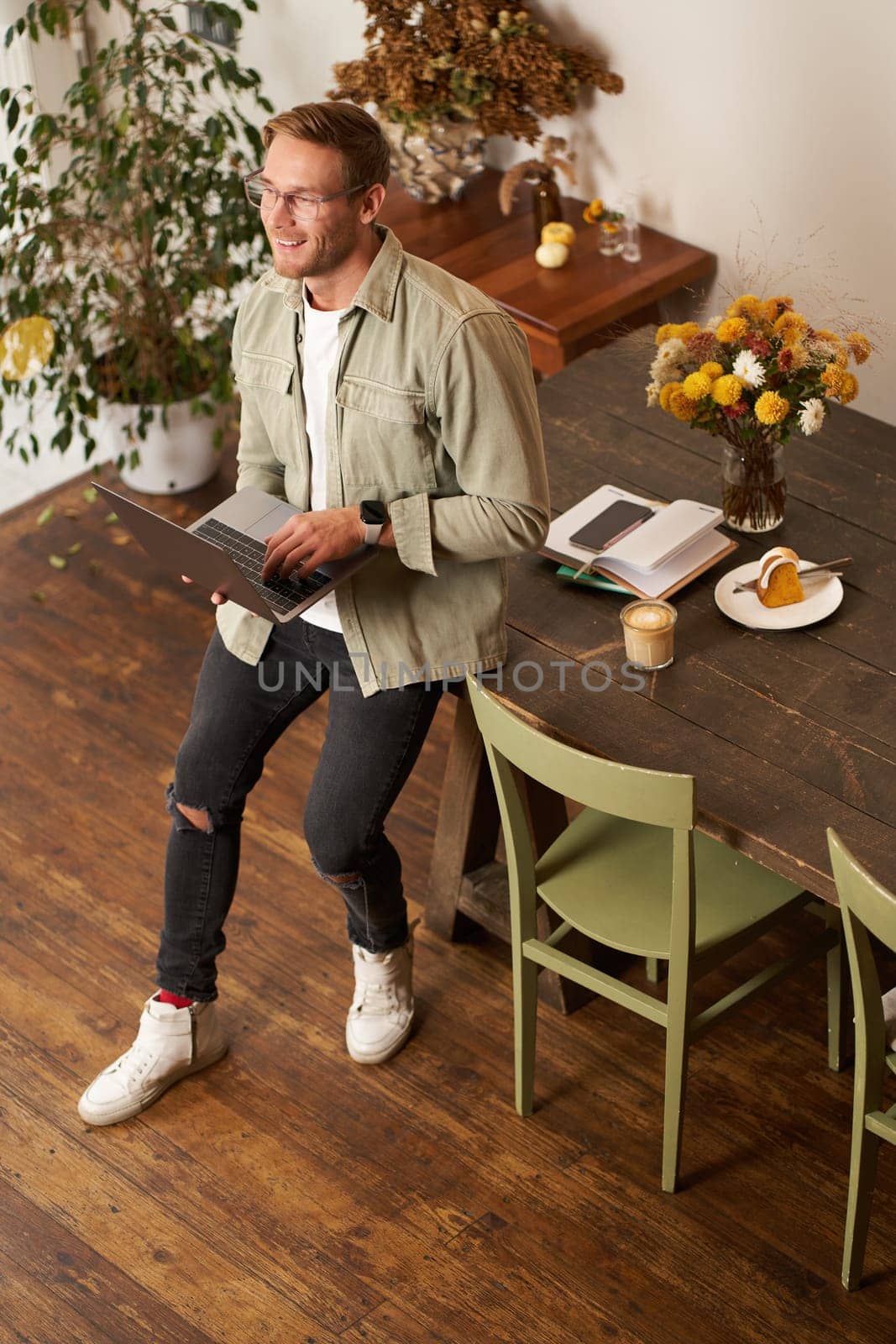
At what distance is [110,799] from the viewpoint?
3125mm

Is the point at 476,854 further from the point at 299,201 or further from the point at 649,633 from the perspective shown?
the point at 299,201

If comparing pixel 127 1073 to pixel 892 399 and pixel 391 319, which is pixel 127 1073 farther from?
pixel 892 399

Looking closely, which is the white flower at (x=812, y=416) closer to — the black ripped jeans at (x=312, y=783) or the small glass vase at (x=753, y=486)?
the small glass vase at (x=753, y=486)

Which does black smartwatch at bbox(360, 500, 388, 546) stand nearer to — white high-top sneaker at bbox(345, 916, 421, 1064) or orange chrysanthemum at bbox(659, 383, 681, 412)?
orange chrysanthemum at bbox(659, 383, 681, 412)

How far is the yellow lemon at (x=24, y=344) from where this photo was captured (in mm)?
3484

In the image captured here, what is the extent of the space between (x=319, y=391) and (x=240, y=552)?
0.26 meters

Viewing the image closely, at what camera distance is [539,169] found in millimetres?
3326

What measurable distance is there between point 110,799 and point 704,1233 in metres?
1.48

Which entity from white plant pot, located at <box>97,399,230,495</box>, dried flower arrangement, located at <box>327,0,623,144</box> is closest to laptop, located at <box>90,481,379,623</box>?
dried flower arrangement, located at <box>327,0,623,144</box>

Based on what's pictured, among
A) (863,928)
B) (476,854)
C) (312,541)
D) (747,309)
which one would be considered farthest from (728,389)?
(476,854)

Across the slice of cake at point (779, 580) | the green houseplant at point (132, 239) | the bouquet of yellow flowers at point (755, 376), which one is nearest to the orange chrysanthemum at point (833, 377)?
the bouquet of yellow flowers at point (755, 376)

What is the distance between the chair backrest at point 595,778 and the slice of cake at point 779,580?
0.49 m

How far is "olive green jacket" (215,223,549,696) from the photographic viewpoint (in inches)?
82.0

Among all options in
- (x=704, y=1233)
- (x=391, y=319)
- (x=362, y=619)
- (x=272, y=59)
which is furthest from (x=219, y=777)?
(x=272, y=59)
